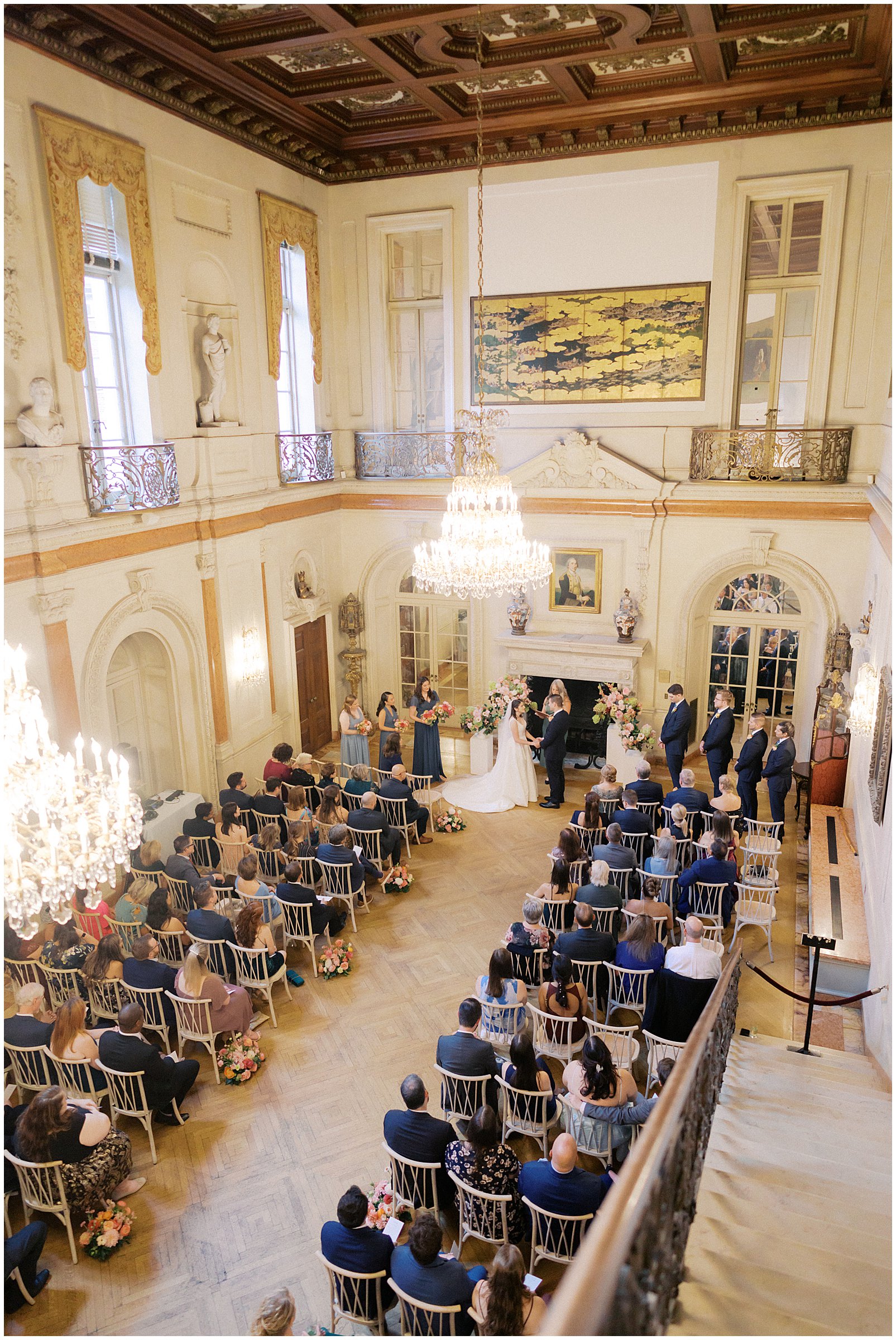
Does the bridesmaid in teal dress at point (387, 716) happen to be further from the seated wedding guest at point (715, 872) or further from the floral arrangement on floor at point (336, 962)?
the seated wedding guest at point (715, 872)

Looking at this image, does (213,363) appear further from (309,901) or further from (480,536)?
(309,901)

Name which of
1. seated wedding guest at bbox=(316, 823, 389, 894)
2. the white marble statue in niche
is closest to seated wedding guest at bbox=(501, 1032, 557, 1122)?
seated wedding guest at bbox=(316, 823, 389, 894)

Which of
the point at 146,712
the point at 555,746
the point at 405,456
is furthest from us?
the point at 405,456

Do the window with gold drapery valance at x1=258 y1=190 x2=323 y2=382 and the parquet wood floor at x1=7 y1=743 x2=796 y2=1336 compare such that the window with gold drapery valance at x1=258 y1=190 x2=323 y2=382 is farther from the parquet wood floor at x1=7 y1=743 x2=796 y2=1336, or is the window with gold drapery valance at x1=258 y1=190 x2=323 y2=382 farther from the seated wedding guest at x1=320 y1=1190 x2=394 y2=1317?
the seated wedding guest at x1=320 y1=1190 x2=394 y2=1317

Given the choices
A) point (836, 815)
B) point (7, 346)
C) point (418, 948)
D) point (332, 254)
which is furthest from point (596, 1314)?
point (332, 254)

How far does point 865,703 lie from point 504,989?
420cm

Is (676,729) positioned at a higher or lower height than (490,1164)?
higher

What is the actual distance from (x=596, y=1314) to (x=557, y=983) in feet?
15.4

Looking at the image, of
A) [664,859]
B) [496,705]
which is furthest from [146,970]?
[496,705]

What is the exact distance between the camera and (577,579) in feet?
41.7

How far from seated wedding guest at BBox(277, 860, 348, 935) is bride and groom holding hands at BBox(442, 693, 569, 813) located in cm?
339

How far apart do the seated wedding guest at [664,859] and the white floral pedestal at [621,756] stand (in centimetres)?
351

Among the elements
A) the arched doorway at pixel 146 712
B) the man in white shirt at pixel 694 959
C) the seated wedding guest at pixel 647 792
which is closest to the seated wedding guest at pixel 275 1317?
the man in white shirt at pixel 694 959

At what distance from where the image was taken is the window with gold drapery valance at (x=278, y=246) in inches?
455
